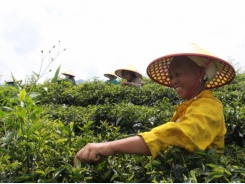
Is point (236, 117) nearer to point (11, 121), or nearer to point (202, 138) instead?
point (202, 138)

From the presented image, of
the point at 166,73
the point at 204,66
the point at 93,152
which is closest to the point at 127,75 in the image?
the point at 166,73

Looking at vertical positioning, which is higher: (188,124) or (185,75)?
(185,75)

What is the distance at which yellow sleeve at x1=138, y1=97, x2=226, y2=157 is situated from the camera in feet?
4.50

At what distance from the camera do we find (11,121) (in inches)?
59.6

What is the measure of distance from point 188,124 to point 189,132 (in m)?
0.04

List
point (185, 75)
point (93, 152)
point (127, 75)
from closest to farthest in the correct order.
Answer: point (93, 152) → point (185, 75) → point (127, 75)

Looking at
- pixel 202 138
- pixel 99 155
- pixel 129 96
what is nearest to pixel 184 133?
pixel 202 138

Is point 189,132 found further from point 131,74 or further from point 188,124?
point 131,74

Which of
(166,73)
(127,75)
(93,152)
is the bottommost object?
(127,75)

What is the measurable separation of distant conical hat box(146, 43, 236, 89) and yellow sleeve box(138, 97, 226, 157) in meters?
0.34

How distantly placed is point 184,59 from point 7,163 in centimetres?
118

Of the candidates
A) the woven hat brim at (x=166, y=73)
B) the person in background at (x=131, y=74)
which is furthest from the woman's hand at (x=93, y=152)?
the person in background at (x=131, y=74)

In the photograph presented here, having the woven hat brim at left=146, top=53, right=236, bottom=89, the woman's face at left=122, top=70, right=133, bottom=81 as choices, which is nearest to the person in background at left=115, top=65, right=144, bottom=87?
the woman's face at left=122, top=70, right=133, bottom=81

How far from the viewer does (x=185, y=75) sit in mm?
1784
